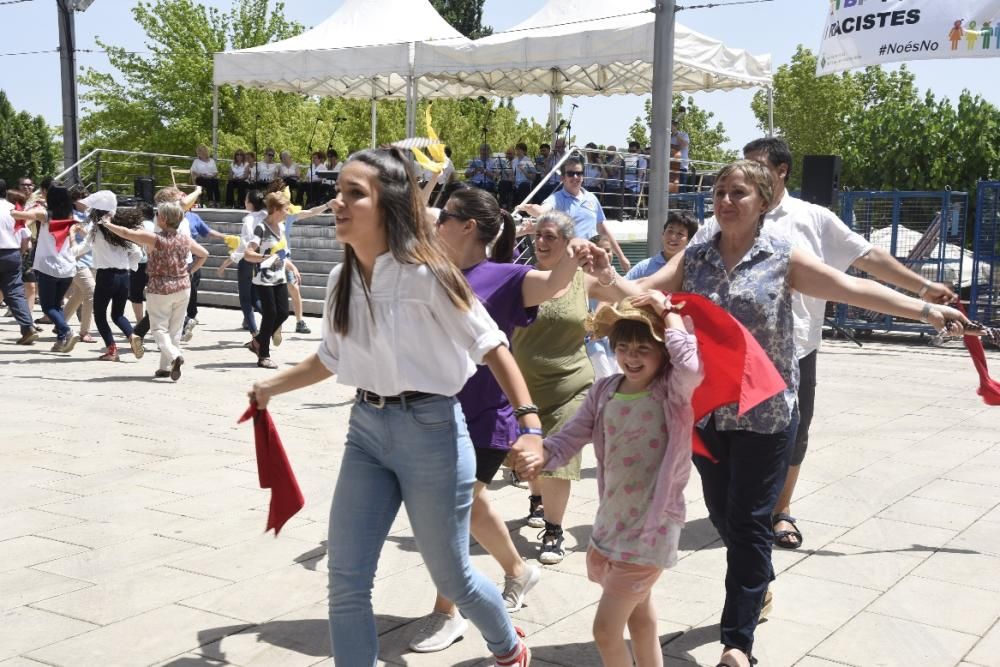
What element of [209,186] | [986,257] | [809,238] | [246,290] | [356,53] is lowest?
[246,290]

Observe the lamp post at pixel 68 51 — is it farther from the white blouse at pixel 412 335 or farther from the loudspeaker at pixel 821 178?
the white blouse at pixel 412 335

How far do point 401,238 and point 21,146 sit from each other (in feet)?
237

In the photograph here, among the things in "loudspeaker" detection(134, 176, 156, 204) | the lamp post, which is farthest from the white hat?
"loudspeaker" detection(134, 176, 156, 204)

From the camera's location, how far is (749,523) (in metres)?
3.96

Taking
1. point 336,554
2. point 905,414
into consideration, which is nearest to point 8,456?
point 336,554

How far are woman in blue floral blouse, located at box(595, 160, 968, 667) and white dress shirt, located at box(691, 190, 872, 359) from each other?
93 cm

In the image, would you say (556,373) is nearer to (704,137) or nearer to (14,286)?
(14,286)

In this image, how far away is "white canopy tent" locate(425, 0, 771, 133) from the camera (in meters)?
17.5

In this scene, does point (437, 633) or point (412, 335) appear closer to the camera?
point (412, 335)

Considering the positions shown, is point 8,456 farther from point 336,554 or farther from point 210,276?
point 210,276

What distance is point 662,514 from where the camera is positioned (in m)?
3.41

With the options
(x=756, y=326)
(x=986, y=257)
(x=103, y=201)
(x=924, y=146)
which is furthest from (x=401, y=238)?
(x=924, y=146)

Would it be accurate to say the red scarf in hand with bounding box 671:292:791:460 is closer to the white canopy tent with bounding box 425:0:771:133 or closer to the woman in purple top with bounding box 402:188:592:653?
the woman in purple top with bounding box 402:188:592:653

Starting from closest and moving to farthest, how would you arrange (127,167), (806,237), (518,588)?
(518,588), (806,237), (127,167)
